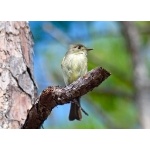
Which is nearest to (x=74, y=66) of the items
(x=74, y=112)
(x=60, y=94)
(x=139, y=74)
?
(x=74, y=112)

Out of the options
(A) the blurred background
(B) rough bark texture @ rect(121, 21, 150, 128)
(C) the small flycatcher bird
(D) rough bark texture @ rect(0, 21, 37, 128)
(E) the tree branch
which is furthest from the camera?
(B) rough bark texture @ rect(121, 21, 150, 128)

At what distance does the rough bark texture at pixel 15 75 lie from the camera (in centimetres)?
165

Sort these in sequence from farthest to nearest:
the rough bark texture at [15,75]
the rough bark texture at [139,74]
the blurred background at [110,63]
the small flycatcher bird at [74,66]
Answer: the rough bark texture at [139,74], the blurred background at [110,63], the small flycatcher bird at [74,66], the rough bark texture at [15,75]

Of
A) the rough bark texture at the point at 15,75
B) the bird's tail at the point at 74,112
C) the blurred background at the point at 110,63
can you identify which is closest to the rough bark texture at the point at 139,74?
the blurred background at the point at 110,63

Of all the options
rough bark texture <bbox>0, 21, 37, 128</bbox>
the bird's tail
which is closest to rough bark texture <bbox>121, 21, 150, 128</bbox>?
the bird's tail

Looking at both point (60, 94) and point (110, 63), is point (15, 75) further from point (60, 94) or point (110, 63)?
point (110, 63)

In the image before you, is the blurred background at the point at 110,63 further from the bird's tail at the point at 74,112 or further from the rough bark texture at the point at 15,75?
the rough bark texture at the point at 15,75

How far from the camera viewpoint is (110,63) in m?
2.90

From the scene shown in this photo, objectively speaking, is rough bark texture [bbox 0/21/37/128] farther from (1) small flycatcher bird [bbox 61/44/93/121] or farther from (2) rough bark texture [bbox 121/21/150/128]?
(2) rough bark texture [bbox 121/21/150/128]

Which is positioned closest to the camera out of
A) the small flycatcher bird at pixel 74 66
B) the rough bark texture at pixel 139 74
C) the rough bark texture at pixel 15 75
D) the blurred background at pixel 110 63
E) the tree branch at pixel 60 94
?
the tree branch at pixel 60 94

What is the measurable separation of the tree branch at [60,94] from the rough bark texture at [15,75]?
0.07m

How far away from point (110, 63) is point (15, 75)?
4.17ft

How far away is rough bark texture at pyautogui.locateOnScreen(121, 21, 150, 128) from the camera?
2.65m
